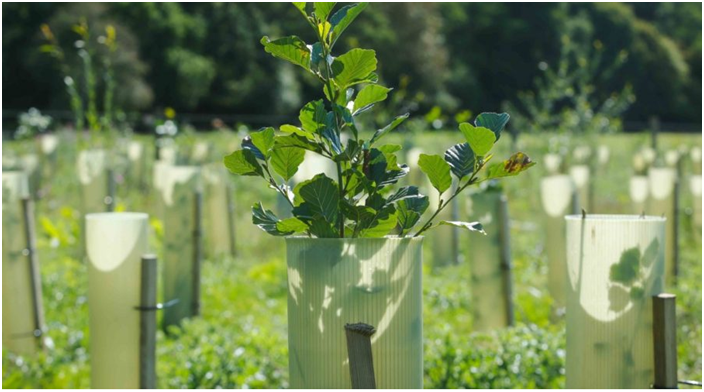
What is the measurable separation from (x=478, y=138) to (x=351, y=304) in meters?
0.42

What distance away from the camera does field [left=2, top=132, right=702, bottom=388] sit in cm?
416

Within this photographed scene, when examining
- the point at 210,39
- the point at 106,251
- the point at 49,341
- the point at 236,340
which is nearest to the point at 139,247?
the point at 106,251

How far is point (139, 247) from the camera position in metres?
3.47

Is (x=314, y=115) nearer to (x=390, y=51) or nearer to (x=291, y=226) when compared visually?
→ (x=291, y=226)

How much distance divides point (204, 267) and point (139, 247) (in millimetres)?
3819

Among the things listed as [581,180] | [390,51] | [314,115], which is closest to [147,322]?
[314,115]

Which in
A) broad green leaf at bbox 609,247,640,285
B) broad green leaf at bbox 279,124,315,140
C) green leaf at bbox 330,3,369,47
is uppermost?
green leaf at bbox 330,3,369,47

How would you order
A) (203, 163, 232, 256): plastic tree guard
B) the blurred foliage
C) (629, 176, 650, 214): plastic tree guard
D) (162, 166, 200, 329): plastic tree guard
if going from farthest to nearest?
1. the blurred foliage
2. (203, 163, 232, 256): plastic tree guard
3. (629, 176, 650, 214): plastic tree guard
4. (162, 166, 200, 329): plastic tree guard

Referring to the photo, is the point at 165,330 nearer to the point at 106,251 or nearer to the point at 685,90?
the point at 106,251

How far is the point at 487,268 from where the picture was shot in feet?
16.5

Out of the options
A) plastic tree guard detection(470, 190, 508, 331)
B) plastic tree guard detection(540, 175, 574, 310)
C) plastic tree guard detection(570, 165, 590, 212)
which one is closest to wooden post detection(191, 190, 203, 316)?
plastic tree guard detection(470, 190, 508, 331)

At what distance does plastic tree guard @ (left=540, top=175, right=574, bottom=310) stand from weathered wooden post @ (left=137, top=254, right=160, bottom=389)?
2848 millimetres

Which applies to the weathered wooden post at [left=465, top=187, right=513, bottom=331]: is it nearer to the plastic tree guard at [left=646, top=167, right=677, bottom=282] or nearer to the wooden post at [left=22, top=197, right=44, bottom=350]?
the plastic tree guard at [left=646, top=167, right=677, bottom=282]

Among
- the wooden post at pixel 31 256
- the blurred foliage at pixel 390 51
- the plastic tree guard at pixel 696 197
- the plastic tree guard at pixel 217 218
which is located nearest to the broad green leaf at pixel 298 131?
the wooden post at pixel 31 256
